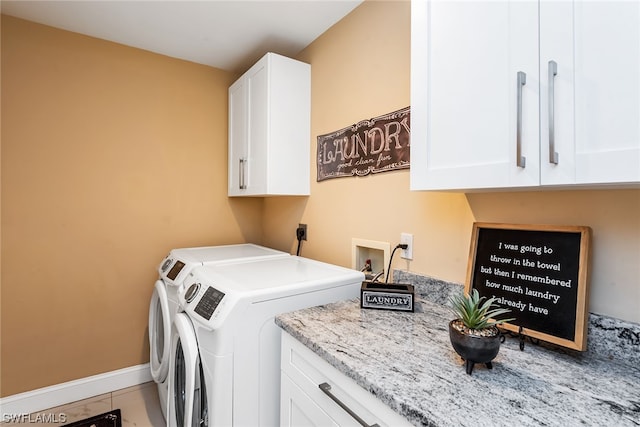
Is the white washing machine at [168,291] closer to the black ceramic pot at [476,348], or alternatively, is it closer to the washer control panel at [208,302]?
the washer control panel at [208,302]

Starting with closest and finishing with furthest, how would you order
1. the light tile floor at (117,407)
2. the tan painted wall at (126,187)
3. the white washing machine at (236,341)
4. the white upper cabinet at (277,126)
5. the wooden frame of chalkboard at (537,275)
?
the wooden frame of chalkboard at (537,275) → the white washing machine at (236,341) → the tan painted wall at (126,187) → the light tile floor at (117,407) → the white upper cabinet at (277,126)

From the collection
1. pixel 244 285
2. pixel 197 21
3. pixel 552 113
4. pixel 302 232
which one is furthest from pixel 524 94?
pixel 197 21

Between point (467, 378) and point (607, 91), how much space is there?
71 centimetres

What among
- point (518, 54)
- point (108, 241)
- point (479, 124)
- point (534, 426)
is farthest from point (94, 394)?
point (518, 54)

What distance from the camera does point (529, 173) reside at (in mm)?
790

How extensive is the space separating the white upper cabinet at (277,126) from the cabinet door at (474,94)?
1107 millimetres

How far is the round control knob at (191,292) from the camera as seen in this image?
1.39 metres

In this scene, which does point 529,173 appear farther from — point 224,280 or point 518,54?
point 224,280

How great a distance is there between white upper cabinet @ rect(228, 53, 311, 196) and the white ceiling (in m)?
0.19

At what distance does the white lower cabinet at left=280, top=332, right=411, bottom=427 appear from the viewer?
2.57 ft

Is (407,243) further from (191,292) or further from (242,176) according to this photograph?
(242,176)

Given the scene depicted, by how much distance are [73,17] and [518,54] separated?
2.37 meters

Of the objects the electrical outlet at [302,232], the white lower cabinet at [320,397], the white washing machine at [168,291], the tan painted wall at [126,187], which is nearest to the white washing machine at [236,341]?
the white lower cabinet at [320,397]

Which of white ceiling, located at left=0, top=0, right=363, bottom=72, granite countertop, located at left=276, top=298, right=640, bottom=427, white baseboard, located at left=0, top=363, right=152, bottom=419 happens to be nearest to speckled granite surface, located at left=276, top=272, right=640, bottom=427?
granite countertop, located at left=276, top=298, right=640, bottom=427
